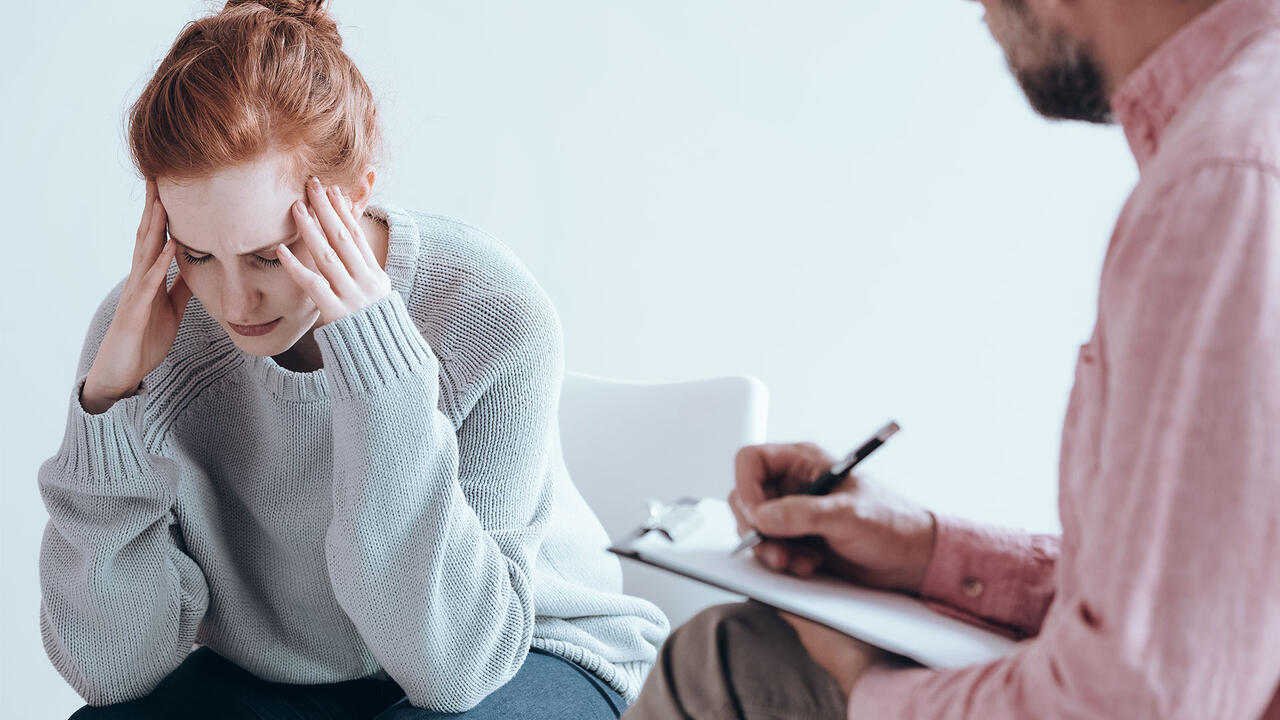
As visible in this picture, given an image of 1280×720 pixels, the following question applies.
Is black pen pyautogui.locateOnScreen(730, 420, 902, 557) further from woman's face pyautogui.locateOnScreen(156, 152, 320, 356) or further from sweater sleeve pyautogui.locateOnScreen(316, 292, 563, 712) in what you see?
woman's face pyautogui.locateOnScreen(156, 152, 320, 356)

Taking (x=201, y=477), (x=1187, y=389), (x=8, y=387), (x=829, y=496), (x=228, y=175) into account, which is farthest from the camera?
(x=8, y=387)

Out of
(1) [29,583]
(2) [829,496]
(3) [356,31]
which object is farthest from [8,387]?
(2) [829,496]

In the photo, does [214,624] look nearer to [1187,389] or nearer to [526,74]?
[1187,389]

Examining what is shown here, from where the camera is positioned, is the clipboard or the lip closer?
the clipboard

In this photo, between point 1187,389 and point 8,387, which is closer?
point 1187,389

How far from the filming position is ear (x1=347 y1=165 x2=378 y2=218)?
121 cm

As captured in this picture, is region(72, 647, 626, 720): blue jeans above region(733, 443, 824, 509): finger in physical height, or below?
below

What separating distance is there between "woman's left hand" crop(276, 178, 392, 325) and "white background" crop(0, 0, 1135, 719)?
2.93ft

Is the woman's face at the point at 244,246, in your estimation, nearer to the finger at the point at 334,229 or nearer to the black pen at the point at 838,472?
the finger at the point at 334,229

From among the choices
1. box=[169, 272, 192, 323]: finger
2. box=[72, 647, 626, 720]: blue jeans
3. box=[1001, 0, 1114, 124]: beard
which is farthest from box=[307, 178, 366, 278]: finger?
box=[1001, 0, 1114, 124]: beard

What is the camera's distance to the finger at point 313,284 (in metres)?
1.08

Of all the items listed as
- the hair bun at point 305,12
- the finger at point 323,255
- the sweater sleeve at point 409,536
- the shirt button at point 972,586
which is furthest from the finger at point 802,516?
the hair bun at point 305,12

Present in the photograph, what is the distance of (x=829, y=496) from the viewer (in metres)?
0.74

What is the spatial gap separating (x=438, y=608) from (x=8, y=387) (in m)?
1.35
